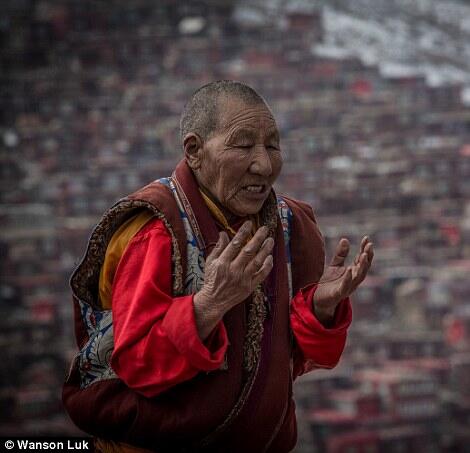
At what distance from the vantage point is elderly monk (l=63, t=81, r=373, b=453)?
159 cm

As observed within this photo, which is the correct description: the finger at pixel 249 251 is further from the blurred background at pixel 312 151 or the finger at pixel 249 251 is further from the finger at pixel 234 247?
the blurred background at pixel 312 151

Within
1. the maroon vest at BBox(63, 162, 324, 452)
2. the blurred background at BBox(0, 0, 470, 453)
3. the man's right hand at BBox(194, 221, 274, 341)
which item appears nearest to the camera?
the man's right hand at BBox(194, 221, 274, 341)

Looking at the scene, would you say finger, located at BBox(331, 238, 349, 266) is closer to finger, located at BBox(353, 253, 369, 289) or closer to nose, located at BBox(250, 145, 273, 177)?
finger, located at BBox(353, 253, 369, 289)

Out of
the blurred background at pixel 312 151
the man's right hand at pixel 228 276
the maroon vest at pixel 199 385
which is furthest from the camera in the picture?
the blurred background at pixel 312 151

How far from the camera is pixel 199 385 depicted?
1.68 meters

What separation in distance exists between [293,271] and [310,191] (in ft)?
12.3

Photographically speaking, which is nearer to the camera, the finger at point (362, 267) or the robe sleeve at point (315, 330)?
the finger at point (362, 267)

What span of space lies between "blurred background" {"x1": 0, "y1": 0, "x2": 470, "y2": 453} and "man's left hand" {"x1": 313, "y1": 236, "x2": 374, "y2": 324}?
365 centimetres

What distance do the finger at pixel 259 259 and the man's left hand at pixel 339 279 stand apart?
17cm

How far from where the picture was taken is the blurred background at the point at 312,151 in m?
5.42

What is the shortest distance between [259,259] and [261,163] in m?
0.20

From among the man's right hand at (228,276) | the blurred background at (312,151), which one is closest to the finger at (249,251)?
the man's right hand at (228,276)

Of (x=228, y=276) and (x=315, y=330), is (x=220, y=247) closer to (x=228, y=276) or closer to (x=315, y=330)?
(x=228, y=276)

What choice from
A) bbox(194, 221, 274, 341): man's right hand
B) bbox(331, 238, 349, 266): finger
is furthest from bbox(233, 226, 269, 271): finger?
bbox(331, 238, 349, 266): finger
